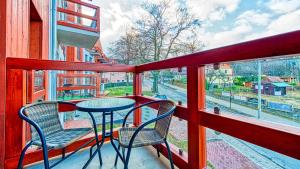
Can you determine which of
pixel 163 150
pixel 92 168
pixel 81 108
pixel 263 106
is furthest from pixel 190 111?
pixel 92 168

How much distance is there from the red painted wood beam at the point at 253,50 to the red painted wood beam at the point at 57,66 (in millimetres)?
1165

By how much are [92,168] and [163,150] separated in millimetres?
799

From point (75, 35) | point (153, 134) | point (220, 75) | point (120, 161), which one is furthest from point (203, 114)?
point (75, 35)

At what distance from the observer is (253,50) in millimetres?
936

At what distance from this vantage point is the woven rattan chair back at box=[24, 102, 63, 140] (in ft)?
4.69

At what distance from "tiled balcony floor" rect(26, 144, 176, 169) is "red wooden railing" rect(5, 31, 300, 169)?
0.13 metres

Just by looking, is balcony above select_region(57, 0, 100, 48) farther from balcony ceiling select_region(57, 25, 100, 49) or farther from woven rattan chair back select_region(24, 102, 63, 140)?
woven rattan chair back select_region(24, 102, 63, 140)

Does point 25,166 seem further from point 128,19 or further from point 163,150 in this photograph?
point 128,19

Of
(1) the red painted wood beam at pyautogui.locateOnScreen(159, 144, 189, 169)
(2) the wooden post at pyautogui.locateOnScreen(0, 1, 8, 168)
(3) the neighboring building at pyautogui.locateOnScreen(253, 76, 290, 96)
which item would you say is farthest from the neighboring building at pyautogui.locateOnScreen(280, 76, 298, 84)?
(2) the wooden post at pyautogui.locateOnScreen(0, 1, 8, 168)

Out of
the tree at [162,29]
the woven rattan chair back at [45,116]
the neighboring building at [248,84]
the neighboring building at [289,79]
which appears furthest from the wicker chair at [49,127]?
the tree at [162,29]

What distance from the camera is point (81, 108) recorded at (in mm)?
1404

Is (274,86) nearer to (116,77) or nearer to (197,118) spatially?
(197,118)

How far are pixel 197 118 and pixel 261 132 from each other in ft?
1.66

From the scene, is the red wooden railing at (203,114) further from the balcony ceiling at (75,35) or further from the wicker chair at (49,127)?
the balcony ceiling at (75,35)
